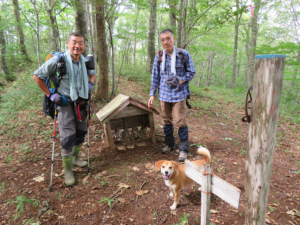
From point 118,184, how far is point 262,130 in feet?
8.11

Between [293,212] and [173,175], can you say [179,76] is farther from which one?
[293,212]

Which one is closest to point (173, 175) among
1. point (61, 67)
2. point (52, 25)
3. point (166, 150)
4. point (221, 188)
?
point (221, 188)

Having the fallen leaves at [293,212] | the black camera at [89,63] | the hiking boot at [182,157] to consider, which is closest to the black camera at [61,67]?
the black camera at [89,63]

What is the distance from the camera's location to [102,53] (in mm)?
5691

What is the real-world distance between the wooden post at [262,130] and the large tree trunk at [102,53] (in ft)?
17.1

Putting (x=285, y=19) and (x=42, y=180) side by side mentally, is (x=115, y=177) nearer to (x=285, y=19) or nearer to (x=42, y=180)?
(x=42, y=180)

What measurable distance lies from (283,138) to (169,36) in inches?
191

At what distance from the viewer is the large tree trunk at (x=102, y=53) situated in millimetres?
5241

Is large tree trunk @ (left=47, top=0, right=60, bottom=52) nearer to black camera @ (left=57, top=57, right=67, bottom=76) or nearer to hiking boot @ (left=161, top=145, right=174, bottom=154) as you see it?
black camera @ (left=57, top=57, right=67, bottom=76)

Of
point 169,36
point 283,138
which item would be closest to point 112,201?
point 169,36

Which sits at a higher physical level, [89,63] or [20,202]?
[89,63]

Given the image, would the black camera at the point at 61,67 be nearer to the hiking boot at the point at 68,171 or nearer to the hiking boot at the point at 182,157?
the hiking boot at the point at 68,171

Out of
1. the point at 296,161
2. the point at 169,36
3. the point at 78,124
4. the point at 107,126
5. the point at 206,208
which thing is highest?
the point at 169,36

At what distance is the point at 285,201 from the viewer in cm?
255
